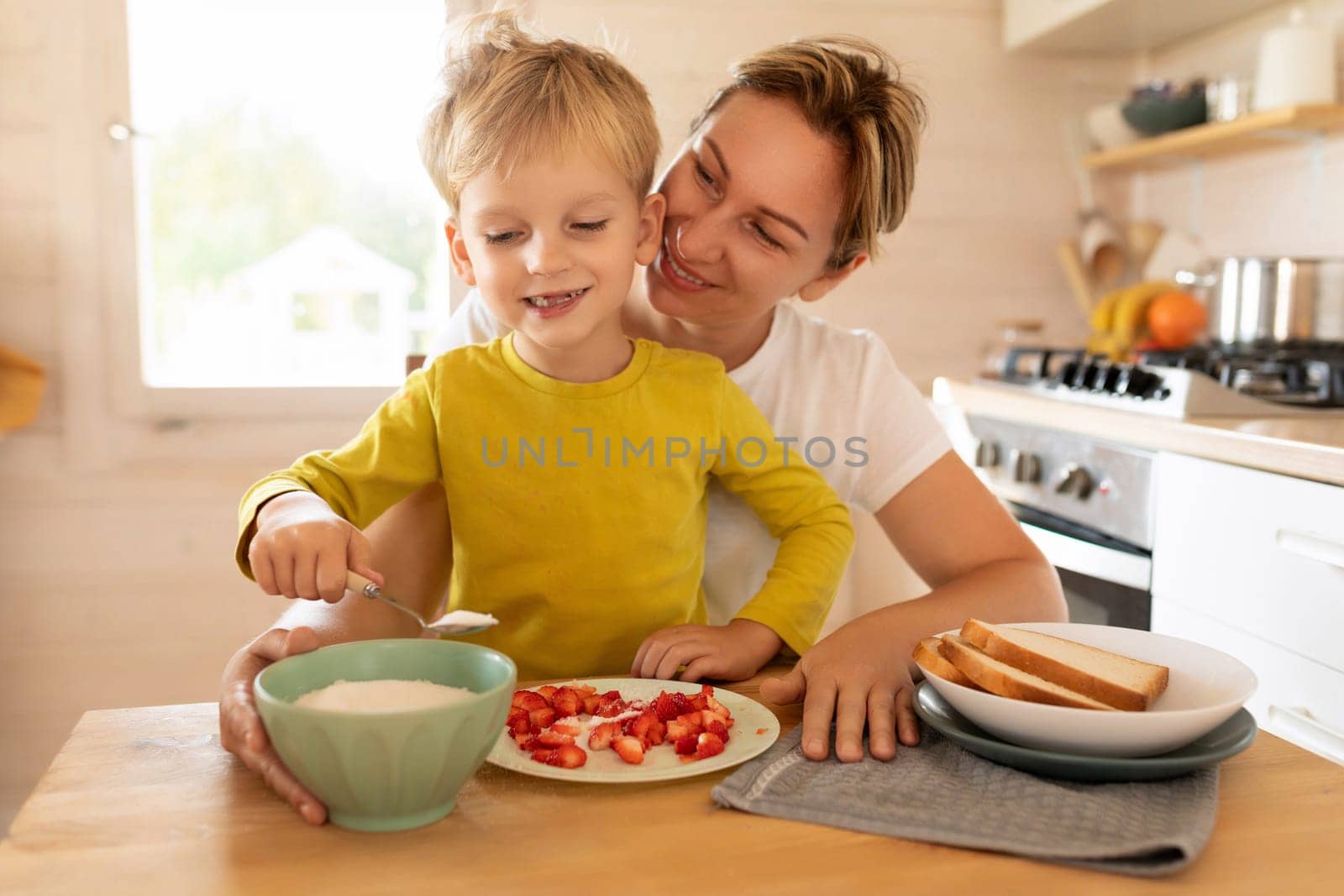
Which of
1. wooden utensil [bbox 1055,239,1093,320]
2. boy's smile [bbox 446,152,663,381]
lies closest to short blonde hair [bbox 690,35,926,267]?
boy's smile [bbox 446,152,663,381]

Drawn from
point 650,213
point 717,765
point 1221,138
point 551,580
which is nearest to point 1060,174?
point 1221,138

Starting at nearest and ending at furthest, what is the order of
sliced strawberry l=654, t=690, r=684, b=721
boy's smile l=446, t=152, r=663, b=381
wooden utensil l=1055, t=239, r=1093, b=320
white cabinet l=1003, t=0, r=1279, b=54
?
sliced strawberry l=654, t=690, r=684, b=721 → boy's smile l=446, t=152, r=663, b=381 → white cabinet l=1003, t=0, r=1279, b=54 → wooden utensil l=1055, t=239, r=1093, b=320

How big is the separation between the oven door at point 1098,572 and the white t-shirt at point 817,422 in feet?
2.10

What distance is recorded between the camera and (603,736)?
784mm

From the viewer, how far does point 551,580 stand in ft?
3.82

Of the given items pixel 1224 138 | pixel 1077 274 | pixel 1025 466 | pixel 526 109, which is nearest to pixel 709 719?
pixel 526 109

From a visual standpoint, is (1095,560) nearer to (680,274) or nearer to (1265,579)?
(1265,579)

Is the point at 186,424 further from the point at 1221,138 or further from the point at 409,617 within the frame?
the point at 1221,138

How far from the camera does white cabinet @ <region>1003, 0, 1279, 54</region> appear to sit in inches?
105

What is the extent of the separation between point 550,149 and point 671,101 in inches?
75.5

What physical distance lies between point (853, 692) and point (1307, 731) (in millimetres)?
1104

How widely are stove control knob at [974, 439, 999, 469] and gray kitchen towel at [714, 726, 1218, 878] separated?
1.81 metres

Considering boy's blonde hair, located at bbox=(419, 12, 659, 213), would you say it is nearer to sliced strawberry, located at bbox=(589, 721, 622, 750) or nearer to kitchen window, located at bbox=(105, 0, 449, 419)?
sliced strawberry, located at bbox=(589, 721, 622, 750)

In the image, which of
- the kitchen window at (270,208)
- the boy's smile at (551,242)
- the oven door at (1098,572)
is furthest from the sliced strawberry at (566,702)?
the kitchen window at (270,208)
